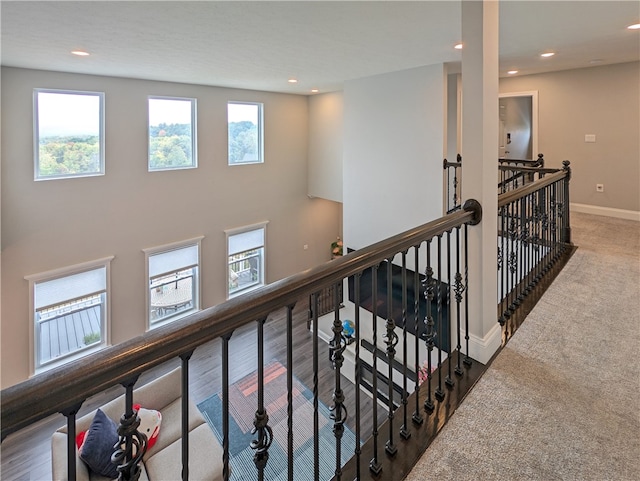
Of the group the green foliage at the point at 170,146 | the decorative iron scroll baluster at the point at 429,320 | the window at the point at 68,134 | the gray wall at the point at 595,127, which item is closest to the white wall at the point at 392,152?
the gray wall at the point at 595,127

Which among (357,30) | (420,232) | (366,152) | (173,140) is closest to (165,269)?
(173,140)

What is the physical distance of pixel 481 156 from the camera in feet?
6.62

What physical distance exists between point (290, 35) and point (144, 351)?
12.5ft

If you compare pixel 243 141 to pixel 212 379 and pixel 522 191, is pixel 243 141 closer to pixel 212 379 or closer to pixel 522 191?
pixel 212 379

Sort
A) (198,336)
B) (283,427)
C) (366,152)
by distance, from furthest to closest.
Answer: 1. (366,152)
2. (283,427)
3. (198,336)

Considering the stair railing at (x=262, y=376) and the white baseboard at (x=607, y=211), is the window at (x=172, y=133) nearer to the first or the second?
the stair railing at (x=262, y=376)

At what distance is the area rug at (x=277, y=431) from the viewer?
455 cm

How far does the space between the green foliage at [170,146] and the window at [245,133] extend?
0.96m

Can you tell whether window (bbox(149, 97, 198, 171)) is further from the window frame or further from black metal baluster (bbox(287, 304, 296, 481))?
black metal baluster (bbox(287, 304, 296, 481))

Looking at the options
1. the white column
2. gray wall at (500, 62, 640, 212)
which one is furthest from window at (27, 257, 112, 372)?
gray wall at (500, 62, 640, 212)

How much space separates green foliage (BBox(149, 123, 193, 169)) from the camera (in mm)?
6961

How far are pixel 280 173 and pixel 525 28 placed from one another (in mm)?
6110

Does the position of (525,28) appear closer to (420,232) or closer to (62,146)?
(420,232)

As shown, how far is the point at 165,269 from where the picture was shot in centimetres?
739
